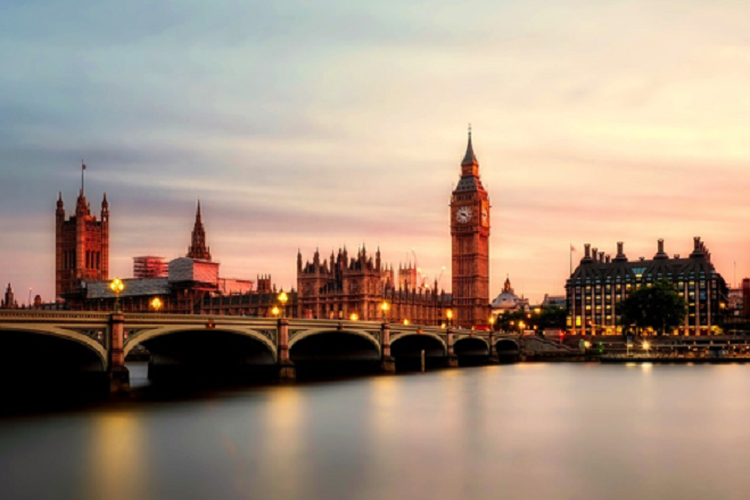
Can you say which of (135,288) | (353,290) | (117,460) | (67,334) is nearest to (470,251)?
(353,290)

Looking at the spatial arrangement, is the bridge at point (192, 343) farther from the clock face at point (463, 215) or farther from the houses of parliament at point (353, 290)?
the clock face at point (463, 215)

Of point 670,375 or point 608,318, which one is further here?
point 608,318

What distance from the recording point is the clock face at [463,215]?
19325 cm

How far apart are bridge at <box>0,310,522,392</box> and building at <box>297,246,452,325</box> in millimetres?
48805

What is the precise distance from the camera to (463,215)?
7638 inches

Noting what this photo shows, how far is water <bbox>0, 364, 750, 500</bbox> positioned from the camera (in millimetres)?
28766

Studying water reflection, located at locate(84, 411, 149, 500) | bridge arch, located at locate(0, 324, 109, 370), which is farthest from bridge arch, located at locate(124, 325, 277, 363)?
water reflection, located at locate(84, 411, 149, 500)

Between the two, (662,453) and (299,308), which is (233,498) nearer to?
(662,453)

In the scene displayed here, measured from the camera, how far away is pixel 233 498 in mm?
26953

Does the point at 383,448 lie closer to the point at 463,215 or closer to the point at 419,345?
the point at 419,345

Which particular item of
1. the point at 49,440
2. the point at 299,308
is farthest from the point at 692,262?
the point at 49,440

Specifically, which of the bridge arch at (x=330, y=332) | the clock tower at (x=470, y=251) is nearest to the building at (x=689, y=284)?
the clock tower at (x=470, y=251)

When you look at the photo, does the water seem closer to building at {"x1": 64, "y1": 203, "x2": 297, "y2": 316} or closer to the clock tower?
building at {"x1": 64, "y1": 203, "x2": 297, "y2": 316}

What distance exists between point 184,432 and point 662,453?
802 inches
